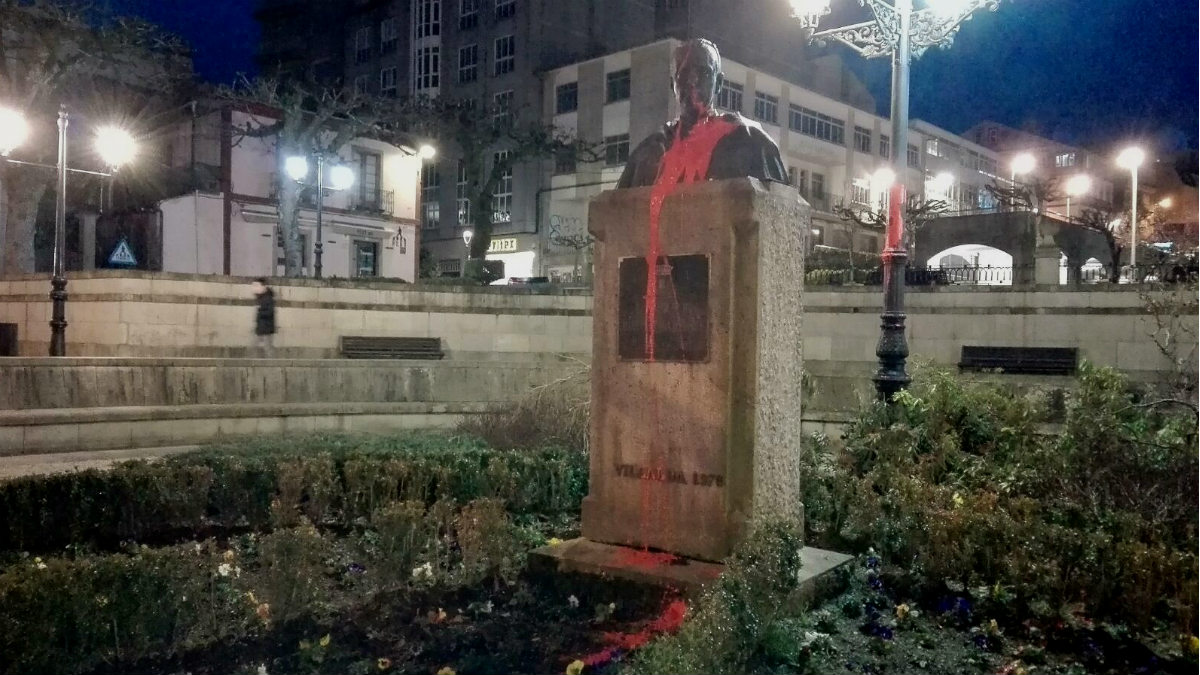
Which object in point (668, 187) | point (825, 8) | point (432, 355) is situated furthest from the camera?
point (432, 355)

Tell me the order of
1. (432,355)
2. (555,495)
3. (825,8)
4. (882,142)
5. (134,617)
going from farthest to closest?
1. (882,142)
2. (432,355)
3. (825,8)
4. (555,495)
5. (134,617)

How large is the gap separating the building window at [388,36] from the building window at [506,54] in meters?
9.26

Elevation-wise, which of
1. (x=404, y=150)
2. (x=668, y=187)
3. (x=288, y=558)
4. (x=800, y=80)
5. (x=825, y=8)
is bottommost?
(x=288, y=558)

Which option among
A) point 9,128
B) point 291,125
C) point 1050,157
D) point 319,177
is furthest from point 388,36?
point 1050,157

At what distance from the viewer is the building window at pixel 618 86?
39312 millimetres

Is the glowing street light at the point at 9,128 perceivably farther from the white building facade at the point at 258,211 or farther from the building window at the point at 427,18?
the building window at the point at 427,18

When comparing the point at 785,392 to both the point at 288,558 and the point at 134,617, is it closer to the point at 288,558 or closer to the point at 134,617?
the point at 288,558

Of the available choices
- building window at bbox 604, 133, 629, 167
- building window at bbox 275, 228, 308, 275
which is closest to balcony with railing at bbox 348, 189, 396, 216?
building window at bbox 275, 228, 308, 275

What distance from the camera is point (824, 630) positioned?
183 inches

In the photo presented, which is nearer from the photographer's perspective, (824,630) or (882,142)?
(824,630)

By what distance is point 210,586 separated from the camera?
448cm

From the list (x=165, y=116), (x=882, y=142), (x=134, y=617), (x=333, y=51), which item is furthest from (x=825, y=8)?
(x=333, y=51)

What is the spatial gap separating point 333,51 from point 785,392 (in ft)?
186

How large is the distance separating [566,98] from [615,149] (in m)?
4.25
